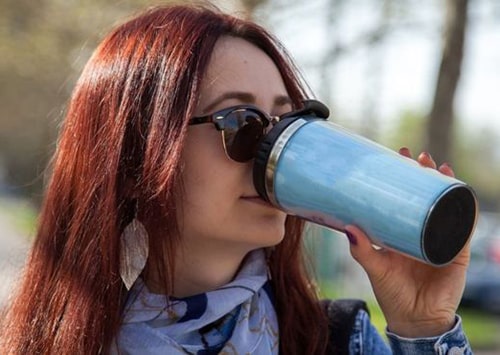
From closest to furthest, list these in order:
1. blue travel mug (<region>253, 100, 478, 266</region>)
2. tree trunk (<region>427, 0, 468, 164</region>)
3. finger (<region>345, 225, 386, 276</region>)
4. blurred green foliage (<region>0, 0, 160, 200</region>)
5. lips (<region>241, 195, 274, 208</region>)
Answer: blue travel mug (<region>253, 100, 478, 266</region>), finger (<region>345, 225, 386, 276</region>), lips (<region>241, 195, 274, 208</region>), tree trunk (<region>427, 0, 468, 164</region>), blurred green foliage (<region>0, 0, 160, 200</region>)

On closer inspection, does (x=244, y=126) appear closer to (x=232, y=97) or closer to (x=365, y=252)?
(x=232, y=97)

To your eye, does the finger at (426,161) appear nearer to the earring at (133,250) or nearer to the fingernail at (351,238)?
the fingernail at (351,238)

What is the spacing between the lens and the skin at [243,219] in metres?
1.59

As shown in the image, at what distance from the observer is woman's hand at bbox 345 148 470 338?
161 centimetres

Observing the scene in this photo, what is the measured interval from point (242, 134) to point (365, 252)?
328 mm

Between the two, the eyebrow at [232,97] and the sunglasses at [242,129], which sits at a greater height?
the eyebrow at [232,97]

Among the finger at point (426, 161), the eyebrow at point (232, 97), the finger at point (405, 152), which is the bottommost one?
the finger at point (426, 161)

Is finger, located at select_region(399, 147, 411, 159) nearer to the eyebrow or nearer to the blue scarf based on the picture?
the eyebrow

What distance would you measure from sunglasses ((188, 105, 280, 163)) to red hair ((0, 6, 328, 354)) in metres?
0.08

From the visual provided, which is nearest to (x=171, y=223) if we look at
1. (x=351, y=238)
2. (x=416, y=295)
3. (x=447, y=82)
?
(x=351, y=238)

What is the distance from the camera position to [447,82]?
6.39 meters

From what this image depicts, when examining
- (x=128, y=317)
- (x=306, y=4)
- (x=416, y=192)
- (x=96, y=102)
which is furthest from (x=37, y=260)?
(x=306, y=4)

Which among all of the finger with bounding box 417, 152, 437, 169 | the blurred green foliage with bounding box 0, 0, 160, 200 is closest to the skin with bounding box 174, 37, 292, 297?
the finger with bounding box 417, 152, 437, 169

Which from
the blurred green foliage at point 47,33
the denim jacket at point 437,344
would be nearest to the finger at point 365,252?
the denim jacket at point 437,344
